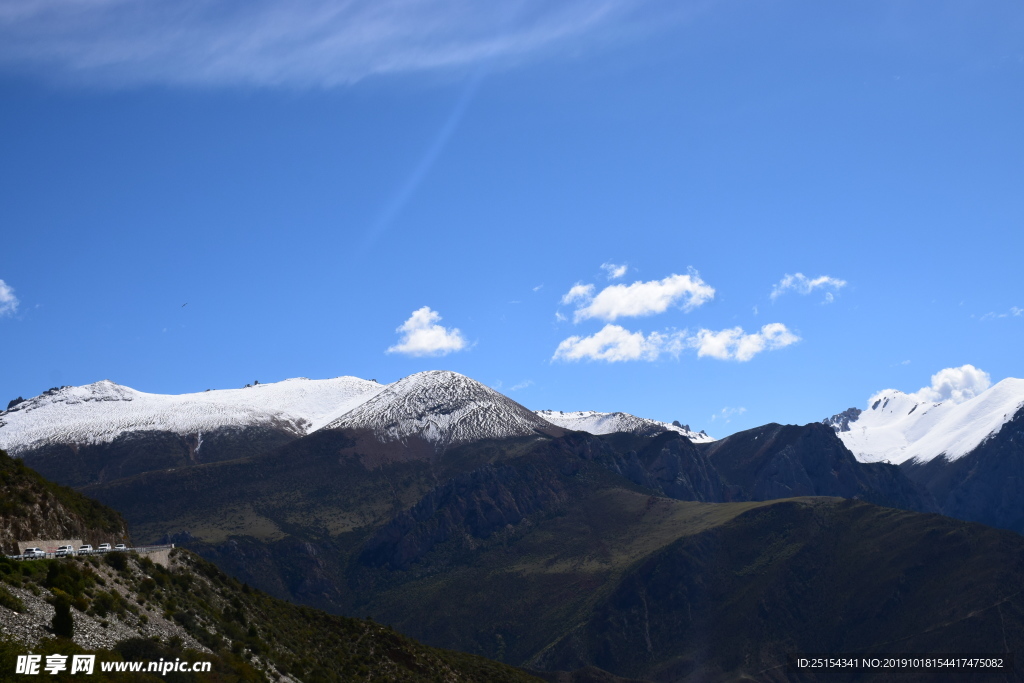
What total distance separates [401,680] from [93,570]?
139 ft

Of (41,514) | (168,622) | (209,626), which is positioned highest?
(41,514)

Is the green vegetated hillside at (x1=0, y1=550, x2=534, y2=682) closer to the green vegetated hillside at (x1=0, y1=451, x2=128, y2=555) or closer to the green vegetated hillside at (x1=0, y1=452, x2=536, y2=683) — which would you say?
the green vegetated hillside at (x1=0, y1=452, x2=536, y2=683)

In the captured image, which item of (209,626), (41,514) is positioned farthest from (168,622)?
(41,514)

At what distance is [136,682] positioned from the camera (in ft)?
203

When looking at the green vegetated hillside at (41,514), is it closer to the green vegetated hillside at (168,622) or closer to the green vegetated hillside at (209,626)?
the green vegetated hillside at (168,622)

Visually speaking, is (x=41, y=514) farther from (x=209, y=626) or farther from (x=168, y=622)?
(x=168, y=622)

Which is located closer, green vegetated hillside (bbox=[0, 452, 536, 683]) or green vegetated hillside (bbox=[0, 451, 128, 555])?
green vegetated hillside (bbox=[0, 452, 536, 683])

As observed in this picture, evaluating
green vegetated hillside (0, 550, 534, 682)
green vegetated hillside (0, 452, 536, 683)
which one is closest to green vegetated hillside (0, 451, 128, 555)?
green vegetated hillside (0, 452, 536, 683)

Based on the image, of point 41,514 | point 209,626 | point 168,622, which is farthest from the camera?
point 41,514

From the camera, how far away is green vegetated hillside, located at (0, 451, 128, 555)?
287ft

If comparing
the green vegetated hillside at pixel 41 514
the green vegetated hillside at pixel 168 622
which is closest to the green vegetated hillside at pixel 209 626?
the green vegetated hillside at pixel 168 622

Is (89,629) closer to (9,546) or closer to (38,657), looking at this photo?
(38,657)

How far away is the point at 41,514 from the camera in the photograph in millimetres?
93125

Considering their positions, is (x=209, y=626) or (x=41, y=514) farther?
(x=41, y=514)
